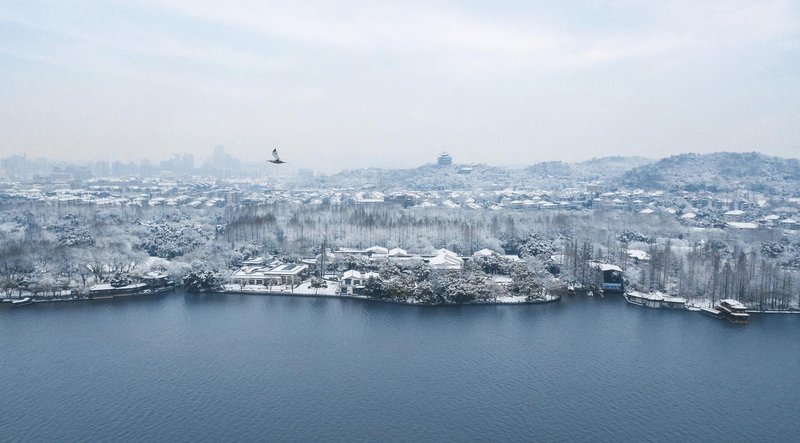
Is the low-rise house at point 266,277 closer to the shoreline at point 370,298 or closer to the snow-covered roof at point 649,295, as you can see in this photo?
the shoreline at point 370,298

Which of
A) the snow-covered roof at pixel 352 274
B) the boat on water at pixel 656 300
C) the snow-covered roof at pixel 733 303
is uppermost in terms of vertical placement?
the snow-covered roof at pixel 352 274

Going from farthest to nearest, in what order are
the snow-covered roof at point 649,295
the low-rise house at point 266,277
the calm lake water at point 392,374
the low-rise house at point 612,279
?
1. the low-rise house at point 266,277
2. the low-rise house at point 612,279
3. the snow-covered roof at point 649,295
4. the calm lake water at point 392,374

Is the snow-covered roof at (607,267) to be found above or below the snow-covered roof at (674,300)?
above

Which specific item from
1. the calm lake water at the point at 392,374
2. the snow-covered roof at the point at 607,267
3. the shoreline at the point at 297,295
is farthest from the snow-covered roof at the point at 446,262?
the snow-covered roof at the point at 607,267

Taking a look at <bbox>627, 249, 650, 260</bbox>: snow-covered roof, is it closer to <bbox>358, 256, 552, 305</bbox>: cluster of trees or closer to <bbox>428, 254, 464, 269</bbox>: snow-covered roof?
<bbox>358, 256, 552, 305</bbox>: cluster of trees

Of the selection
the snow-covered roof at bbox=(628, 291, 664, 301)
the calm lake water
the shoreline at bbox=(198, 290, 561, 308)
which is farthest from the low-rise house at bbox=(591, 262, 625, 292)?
the calm lake water

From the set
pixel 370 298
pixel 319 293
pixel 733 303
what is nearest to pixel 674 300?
pixel 733 303
